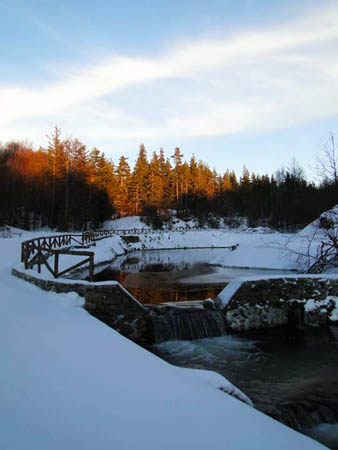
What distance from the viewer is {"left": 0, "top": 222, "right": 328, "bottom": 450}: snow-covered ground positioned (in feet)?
8.96

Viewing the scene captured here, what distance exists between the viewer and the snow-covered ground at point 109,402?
2.73 meters

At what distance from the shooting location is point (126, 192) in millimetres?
62750

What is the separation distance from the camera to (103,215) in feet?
177

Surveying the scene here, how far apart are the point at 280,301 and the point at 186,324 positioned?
3.43 meters

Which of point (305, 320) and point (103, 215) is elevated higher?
point (103, 215)

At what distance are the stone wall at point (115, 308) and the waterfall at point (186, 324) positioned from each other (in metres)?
0.32

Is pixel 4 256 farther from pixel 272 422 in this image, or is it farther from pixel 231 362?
pixel 272 422

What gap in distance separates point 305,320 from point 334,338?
141 centimetres

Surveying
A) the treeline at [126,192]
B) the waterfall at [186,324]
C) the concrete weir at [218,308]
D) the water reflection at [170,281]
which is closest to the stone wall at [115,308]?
the concrete weir at [218,308]

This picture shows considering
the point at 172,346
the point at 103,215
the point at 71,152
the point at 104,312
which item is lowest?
the point at 172,346

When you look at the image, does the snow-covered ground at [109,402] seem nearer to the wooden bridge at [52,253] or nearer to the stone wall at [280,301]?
the wooden bridge at [52,253]

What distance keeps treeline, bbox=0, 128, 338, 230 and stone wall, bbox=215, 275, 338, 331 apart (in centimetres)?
1631

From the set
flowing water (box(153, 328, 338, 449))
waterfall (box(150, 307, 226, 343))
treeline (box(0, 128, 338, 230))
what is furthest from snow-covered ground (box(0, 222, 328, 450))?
treeline (box(0, 128, 338, 230))

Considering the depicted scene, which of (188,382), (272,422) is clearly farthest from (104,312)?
(272,422)
